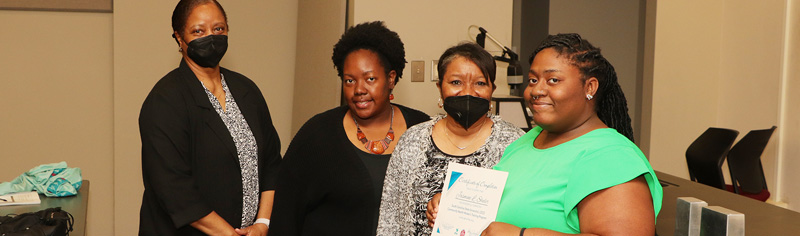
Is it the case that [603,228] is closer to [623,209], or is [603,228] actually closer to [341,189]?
[623,209]

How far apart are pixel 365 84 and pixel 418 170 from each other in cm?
47

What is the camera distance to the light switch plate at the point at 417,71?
429cm

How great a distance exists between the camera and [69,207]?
10.5ft

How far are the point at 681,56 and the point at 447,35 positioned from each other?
2566mm

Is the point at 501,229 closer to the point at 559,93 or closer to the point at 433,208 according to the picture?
the point at 559,93

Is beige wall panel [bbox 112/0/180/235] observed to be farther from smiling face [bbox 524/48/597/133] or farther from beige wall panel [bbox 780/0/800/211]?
beige wall panel [bbox 780/0/800/211]

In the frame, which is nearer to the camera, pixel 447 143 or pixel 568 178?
pixel 568 178

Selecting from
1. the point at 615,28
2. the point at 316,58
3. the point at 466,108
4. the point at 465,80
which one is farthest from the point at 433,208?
the point at 615,28

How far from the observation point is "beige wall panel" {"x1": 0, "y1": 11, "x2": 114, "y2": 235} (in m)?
4.76

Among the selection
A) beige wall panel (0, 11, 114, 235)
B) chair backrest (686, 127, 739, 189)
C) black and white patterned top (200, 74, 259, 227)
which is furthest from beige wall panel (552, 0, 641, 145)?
black and white patterned top (200, 74, 259, 227)

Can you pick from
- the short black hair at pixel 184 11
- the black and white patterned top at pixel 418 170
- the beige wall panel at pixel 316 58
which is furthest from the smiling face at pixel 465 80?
the beige wall panel at pixel 316 58

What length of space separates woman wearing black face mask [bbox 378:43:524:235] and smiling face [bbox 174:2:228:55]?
90cm

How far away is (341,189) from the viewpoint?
7.97 feet

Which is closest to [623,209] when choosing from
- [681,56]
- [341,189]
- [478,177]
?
[478,177]
